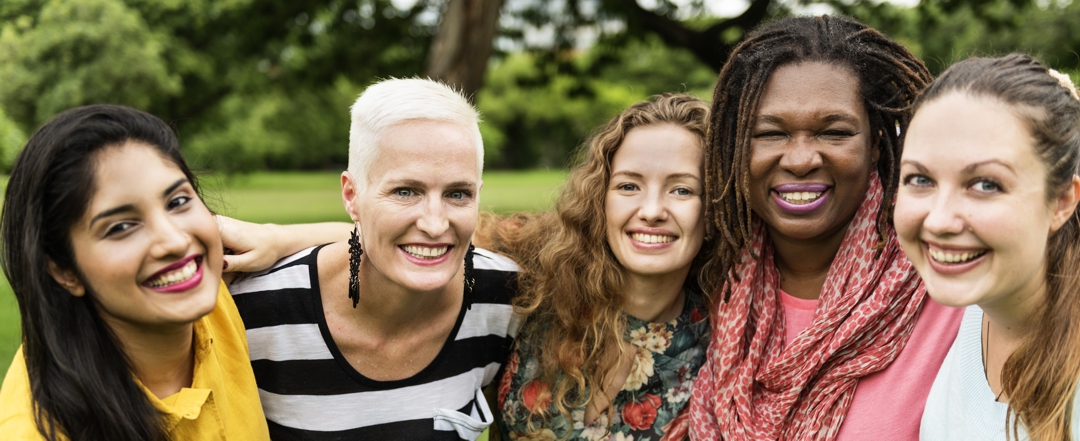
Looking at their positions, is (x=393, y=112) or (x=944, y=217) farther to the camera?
(x=393, y=112)

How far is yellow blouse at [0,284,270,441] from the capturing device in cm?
218

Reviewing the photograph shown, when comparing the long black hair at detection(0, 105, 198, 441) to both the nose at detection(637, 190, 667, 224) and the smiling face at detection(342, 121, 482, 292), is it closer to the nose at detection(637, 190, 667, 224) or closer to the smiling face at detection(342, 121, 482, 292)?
the smiling face at detection(342, 121, 482, 292)

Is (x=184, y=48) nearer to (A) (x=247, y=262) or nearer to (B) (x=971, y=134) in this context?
(A) (x=247, y=262)

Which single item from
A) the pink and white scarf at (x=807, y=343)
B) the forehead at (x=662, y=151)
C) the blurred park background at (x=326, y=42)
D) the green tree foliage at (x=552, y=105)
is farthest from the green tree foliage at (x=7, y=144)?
the green tree foliage at (x=552, y=105)

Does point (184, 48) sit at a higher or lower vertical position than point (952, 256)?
lower

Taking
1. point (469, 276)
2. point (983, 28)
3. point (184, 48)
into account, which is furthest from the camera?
point (983, 28)

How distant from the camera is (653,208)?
297 cm

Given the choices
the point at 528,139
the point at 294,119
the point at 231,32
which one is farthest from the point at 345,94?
the point at 528,139

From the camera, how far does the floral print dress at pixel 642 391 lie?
123 inches

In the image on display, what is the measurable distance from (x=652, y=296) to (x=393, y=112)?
1.24 meters

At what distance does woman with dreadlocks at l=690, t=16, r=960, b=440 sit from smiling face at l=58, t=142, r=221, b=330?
1.76 metres

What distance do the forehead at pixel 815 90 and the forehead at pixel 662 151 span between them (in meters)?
0.34

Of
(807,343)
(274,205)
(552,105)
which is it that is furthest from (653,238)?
(552,105)

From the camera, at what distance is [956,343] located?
2.45 m
